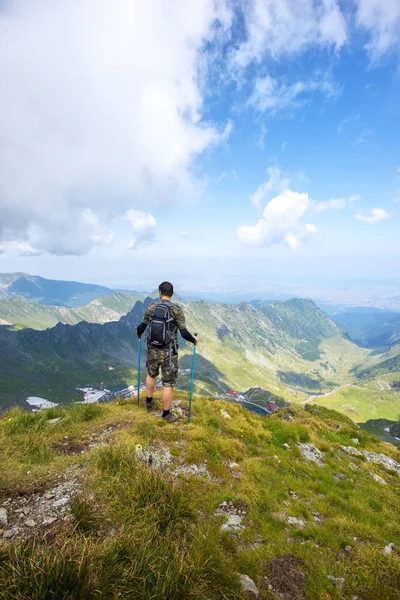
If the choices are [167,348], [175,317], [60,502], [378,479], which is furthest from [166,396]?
[378,479]

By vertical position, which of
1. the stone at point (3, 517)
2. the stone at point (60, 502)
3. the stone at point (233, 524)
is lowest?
the stone at point (233, 524)

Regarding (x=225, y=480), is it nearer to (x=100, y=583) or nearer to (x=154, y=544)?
(x=154, y=544)

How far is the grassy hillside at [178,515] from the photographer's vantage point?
422cm

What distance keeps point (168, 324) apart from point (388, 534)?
9821mm

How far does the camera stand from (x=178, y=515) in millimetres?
6492

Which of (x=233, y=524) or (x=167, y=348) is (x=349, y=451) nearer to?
(x=233, y=524)

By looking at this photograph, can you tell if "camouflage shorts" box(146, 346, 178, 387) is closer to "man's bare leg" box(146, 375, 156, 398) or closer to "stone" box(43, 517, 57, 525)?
"man's bare leg" box(146, 375, 156, 398)

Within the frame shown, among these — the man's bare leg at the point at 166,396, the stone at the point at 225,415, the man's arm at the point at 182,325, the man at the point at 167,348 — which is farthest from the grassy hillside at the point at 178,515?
the man's arm at the point at 182,325

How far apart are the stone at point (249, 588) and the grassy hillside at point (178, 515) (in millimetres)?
221

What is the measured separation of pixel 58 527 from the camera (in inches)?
218

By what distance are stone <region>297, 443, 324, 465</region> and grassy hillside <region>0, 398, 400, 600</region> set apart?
2.30ft

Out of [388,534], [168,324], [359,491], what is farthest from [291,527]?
[168,324]

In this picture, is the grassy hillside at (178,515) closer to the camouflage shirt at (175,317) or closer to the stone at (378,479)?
the stone at (378,479)

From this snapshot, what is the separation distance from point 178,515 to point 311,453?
10.4 meters
